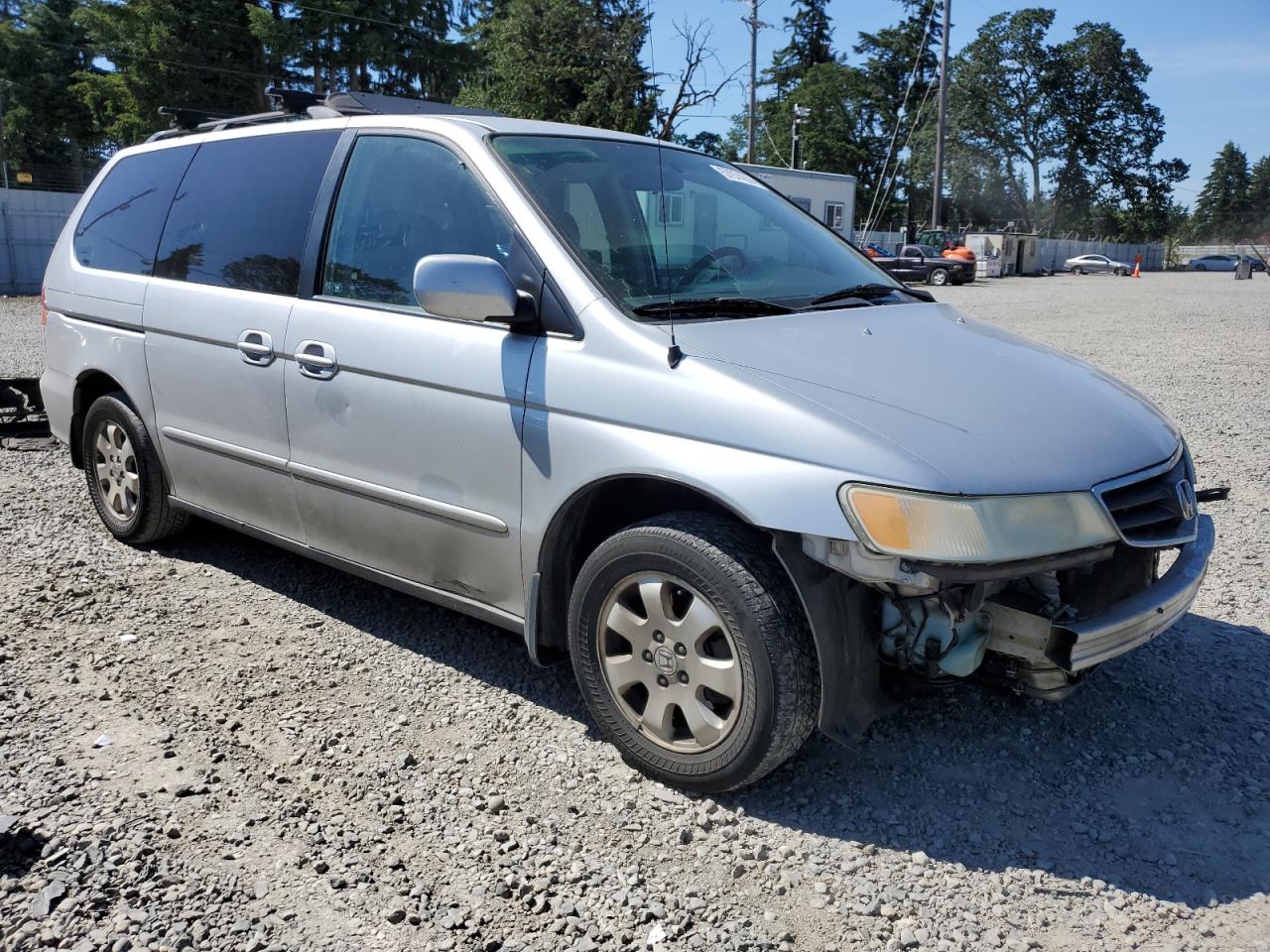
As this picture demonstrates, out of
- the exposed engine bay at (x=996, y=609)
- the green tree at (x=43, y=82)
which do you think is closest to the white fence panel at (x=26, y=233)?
the exposed engine bay at (x=996, y=609)

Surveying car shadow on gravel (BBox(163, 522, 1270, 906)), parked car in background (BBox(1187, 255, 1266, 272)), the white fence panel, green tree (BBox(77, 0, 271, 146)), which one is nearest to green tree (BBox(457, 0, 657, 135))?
green tree (BBox(77, 0, 271, 146))

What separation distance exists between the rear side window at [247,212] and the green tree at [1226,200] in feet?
382

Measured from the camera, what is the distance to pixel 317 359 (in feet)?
11.8

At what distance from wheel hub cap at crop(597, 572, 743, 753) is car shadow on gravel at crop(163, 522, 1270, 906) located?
10.9 inches

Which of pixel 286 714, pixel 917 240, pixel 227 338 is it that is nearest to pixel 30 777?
pixel 286 714

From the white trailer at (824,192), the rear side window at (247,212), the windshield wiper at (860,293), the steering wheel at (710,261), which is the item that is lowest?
the windshield wiper at (860,293)

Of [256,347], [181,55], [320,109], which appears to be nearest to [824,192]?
[181,55]

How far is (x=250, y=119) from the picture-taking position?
4543mm

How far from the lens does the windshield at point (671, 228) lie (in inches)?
128

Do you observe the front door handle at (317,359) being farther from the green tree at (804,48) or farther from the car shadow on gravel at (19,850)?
the green tree at (804,48)

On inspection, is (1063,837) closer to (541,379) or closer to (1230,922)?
(1230,922)

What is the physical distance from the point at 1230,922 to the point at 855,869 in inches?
34.1

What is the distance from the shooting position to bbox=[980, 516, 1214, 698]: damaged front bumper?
261 cm

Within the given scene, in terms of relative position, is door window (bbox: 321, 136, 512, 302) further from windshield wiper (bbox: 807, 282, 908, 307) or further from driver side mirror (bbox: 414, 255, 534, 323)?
windshield wiper (bbox: 807, 282, 908, 307)
